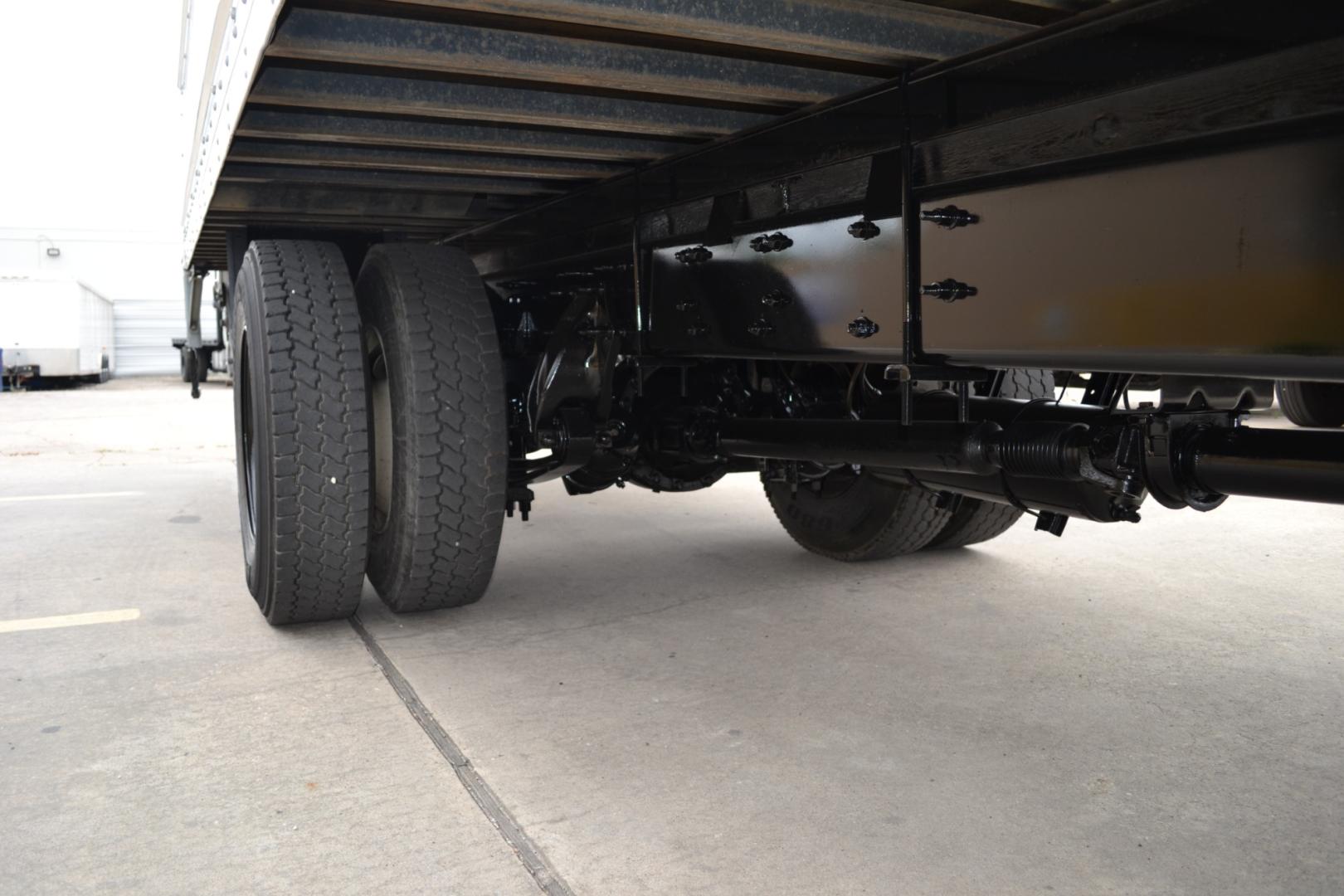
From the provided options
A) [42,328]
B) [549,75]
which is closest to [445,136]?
[549,75]

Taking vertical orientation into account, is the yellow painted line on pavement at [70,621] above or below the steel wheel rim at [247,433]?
below

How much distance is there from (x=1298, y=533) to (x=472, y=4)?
4.63 metres

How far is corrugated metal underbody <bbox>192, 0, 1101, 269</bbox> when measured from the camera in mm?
2178

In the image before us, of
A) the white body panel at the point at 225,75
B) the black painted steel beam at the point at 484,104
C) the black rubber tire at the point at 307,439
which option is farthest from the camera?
the black rubber tire at the point at 307,439

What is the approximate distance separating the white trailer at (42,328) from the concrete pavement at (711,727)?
1742 cm

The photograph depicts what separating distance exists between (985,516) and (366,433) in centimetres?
255

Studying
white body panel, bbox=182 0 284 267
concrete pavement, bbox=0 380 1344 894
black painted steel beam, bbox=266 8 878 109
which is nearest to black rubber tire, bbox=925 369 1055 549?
concrete pavement, bbox=0 380 1344 894

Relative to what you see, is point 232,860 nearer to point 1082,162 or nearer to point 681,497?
point 1082,162

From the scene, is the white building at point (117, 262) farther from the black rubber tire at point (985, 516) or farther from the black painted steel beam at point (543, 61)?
the black painted steel beam at point (543, 61)

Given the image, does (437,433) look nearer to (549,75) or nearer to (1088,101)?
(549,75)

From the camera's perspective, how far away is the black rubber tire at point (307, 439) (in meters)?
3.33

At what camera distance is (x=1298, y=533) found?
5059 mm

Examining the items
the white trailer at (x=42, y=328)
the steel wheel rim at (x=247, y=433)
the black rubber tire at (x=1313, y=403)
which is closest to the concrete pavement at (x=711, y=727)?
the steel wheel rim at (x=247, y=433)

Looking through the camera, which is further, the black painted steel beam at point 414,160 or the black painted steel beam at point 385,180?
the black painted steel beam at point 385,180
